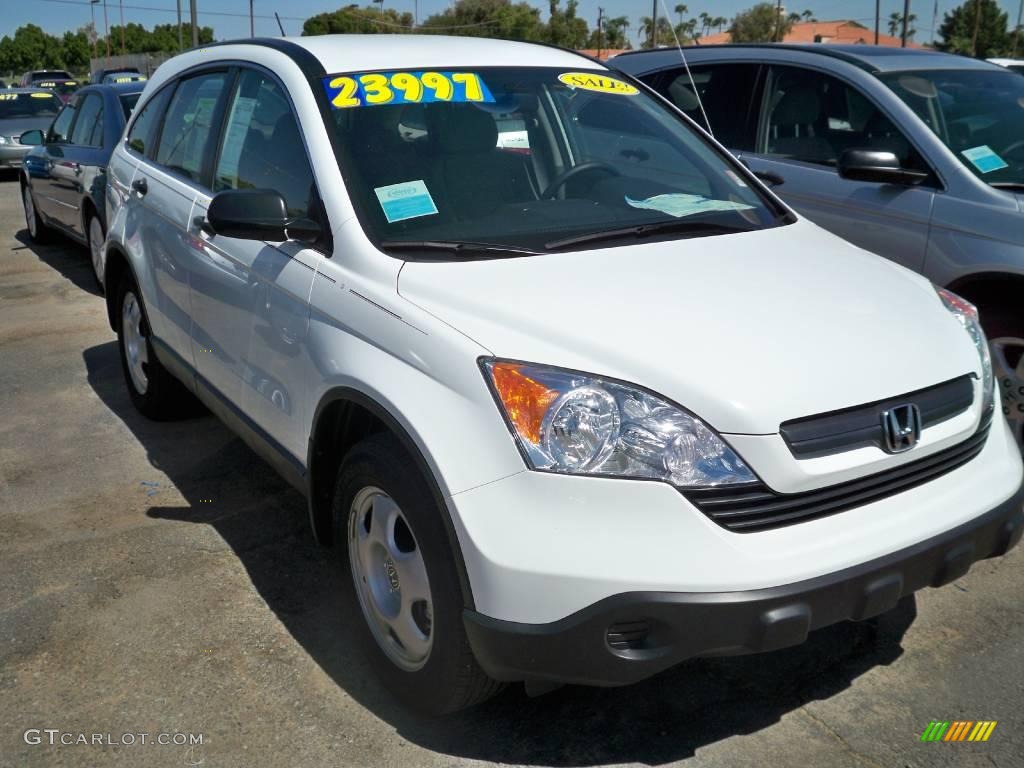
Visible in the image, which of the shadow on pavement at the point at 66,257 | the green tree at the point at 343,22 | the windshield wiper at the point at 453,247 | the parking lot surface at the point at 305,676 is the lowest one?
the parking lot surface at the point at 305,676

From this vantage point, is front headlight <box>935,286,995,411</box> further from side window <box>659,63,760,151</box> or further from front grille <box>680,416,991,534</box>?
side window <box>659,63,760,151</box>

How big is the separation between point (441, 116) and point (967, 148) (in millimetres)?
2565

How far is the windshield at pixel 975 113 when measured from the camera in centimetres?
458

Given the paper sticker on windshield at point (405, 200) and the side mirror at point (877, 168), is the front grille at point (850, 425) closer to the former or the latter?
the paper sticker on windshield at point (405, 200)

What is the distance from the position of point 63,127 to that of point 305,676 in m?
7.92

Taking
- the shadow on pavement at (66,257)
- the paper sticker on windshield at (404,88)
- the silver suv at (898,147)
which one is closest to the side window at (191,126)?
the paper sticker on windshield at (404,88)

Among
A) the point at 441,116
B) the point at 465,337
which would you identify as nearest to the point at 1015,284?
the point at 441,116

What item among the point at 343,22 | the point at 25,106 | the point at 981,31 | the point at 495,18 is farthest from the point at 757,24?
the point at 25,106

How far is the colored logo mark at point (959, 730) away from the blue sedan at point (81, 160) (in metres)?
6.38

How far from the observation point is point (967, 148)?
15.3ft

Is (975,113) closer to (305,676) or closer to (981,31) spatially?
(305,676)

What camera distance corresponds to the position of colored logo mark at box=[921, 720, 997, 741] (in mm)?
2787

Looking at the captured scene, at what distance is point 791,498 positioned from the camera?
239 cm

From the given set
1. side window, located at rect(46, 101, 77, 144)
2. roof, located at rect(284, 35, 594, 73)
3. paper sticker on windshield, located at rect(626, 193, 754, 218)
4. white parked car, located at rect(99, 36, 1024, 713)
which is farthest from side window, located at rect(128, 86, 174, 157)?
side window, located at rect(46, 101, 77, 144)
